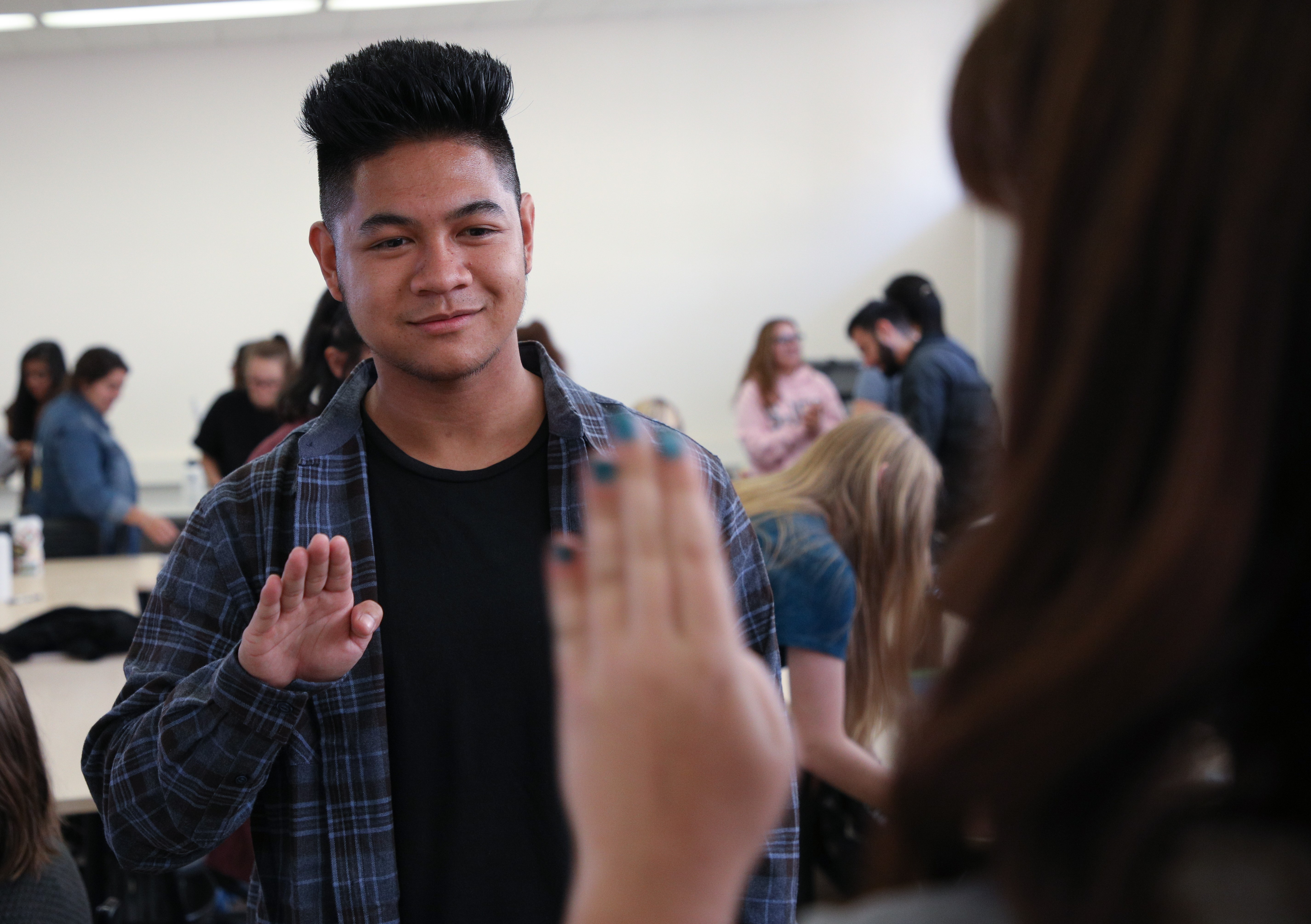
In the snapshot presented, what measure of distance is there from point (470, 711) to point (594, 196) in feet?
21.7

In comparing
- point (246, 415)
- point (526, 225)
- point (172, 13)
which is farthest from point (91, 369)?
point (526, 225)

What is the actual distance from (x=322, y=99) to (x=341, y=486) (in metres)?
0.46

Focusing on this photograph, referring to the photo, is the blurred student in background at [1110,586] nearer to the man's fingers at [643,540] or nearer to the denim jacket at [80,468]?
the man's fingers at [643,540]

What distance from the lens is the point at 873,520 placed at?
2.21 m

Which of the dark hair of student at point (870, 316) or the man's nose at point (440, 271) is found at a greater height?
the dark hair of student at point (870, 316)

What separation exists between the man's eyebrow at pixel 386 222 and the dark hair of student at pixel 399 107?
2.2 inches

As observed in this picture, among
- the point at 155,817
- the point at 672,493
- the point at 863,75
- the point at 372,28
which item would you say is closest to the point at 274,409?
the point at 155,817

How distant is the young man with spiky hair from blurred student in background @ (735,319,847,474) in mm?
3742

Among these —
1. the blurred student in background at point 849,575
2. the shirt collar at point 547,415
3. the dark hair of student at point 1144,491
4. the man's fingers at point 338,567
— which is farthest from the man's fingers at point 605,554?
the blurred student in background at point 849,575

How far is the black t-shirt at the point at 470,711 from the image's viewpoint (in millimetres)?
1169

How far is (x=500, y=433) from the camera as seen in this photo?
1344 millimetres

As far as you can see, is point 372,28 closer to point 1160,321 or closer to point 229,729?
point 229,729

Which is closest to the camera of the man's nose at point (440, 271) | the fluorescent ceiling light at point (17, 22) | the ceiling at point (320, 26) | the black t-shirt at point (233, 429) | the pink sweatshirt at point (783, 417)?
the man's nose at point (440, 271)

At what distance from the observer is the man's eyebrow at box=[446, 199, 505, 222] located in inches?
51.6
